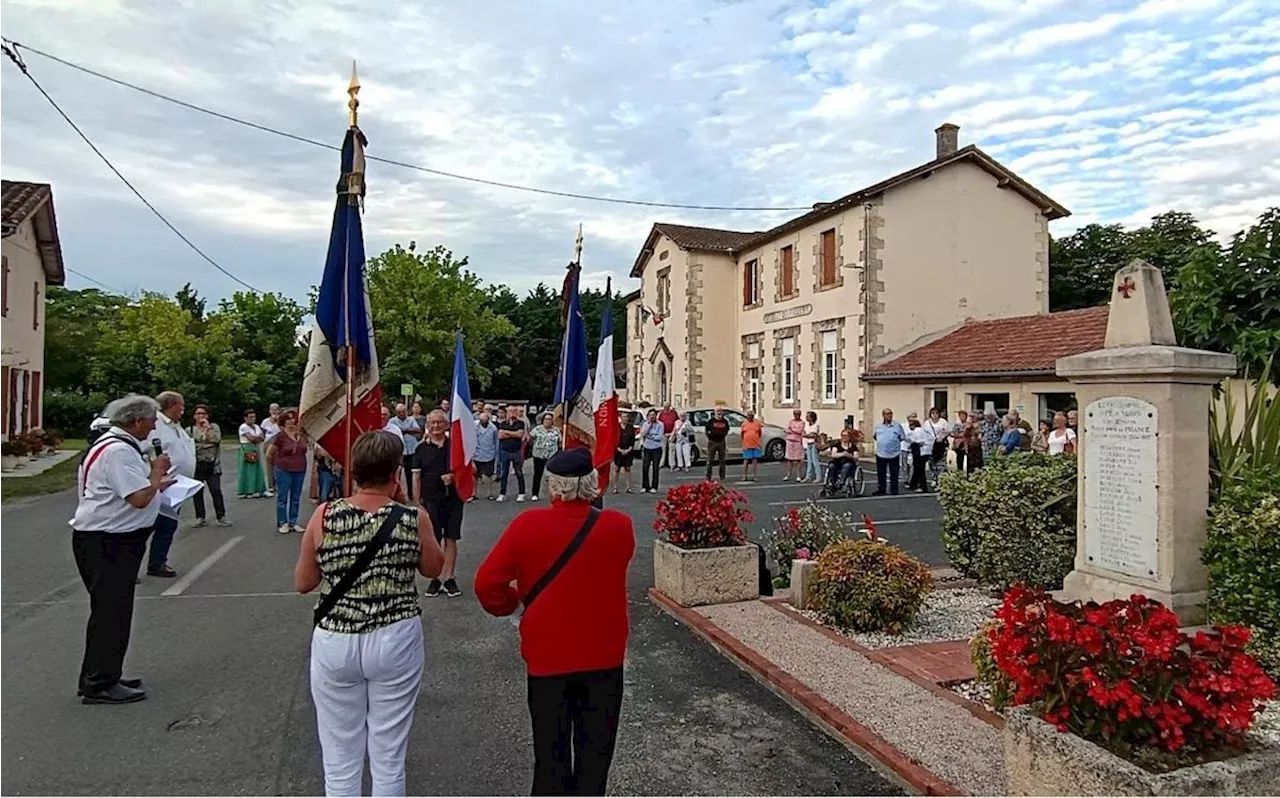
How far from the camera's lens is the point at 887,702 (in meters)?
5.03

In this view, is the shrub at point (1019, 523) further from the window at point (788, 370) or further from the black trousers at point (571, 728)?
the window at point (788, 370)

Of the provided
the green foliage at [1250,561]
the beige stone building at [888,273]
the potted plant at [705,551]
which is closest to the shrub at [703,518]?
the potted plant at [705,551]

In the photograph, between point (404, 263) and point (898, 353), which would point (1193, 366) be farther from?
point (404, 263)

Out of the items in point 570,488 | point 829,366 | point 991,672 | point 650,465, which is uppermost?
point 829,366

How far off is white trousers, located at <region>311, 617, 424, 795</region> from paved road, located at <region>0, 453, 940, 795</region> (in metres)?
0.92

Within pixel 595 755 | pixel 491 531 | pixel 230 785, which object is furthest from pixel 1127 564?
pixel 491 531

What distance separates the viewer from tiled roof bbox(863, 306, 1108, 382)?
68.0 ft

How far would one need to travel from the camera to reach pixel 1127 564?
6.09 meters

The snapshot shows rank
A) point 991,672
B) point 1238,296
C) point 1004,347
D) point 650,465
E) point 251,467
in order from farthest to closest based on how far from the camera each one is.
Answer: point 1004,347 → point 650,465 → point 251,467 → point 1238,296 → point 991,672

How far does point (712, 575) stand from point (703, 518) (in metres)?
0.49

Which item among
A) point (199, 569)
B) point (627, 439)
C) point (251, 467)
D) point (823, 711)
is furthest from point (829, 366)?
point (823, 711)

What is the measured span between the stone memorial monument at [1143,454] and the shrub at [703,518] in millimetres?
2694

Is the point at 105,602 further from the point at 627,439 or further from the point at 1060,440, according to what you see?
the point at 1060,440

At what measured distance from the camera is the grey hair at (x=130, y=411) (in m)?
5.41
